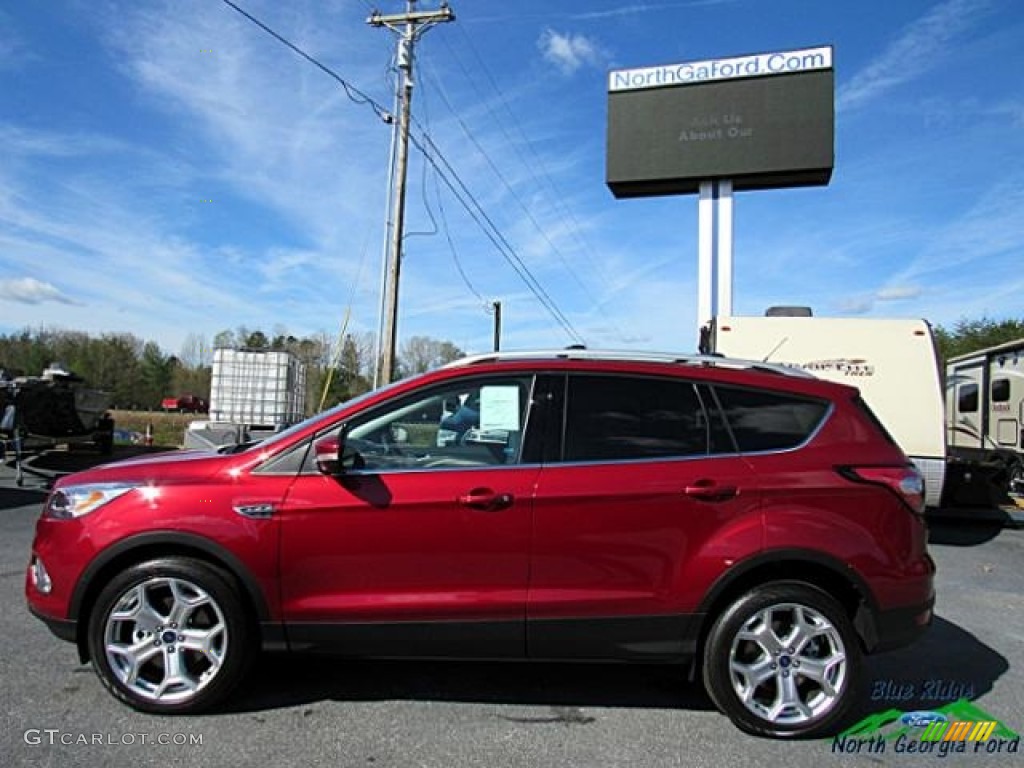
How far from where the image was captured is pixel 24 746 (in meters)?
3.01

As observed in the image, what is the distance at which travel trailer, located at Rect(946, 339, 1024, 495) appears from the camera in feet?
37.5

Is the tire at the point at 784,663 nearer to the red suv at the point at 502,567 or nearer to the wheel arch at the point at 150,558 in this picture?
the red suv at the point at 502,567

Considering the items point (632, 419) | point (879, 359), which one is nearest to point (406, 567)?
point (632, 419)

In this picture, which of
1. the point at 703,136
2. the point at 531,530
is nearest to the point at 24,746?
the point at 531,530

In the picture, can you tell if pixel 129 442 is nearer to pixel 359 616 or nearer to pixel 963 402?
pixel 359 616

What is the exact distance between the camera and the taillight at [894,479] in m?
3.42

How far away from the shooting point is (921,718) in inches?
140

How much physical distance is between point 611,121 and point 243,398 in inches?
423

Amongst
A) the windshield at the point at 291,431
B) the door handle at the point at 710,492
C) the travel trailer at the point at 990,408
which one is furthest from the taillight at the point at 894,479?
the travel trailer at the point at 990,408

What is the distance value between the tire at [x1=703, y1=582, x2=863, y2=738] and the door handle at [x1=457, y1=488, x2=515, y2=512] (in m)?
1.16

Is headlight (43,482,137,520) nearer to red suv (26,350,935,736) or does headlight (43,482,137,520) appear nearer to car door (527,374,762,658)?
red suv (26,350,935,736)

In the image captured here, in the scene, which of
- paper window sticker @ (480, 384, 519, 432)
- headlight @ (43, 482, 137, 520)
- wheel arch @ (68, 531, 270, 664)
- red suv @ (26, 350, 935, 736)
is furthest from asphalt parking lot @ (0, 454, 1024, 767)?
paper window sticker @ (480, 384, 519, 432)

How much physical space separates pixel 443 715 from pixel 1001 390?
40.9 feet

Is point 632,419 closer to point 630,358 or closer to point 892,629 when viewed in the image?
point 630,358
